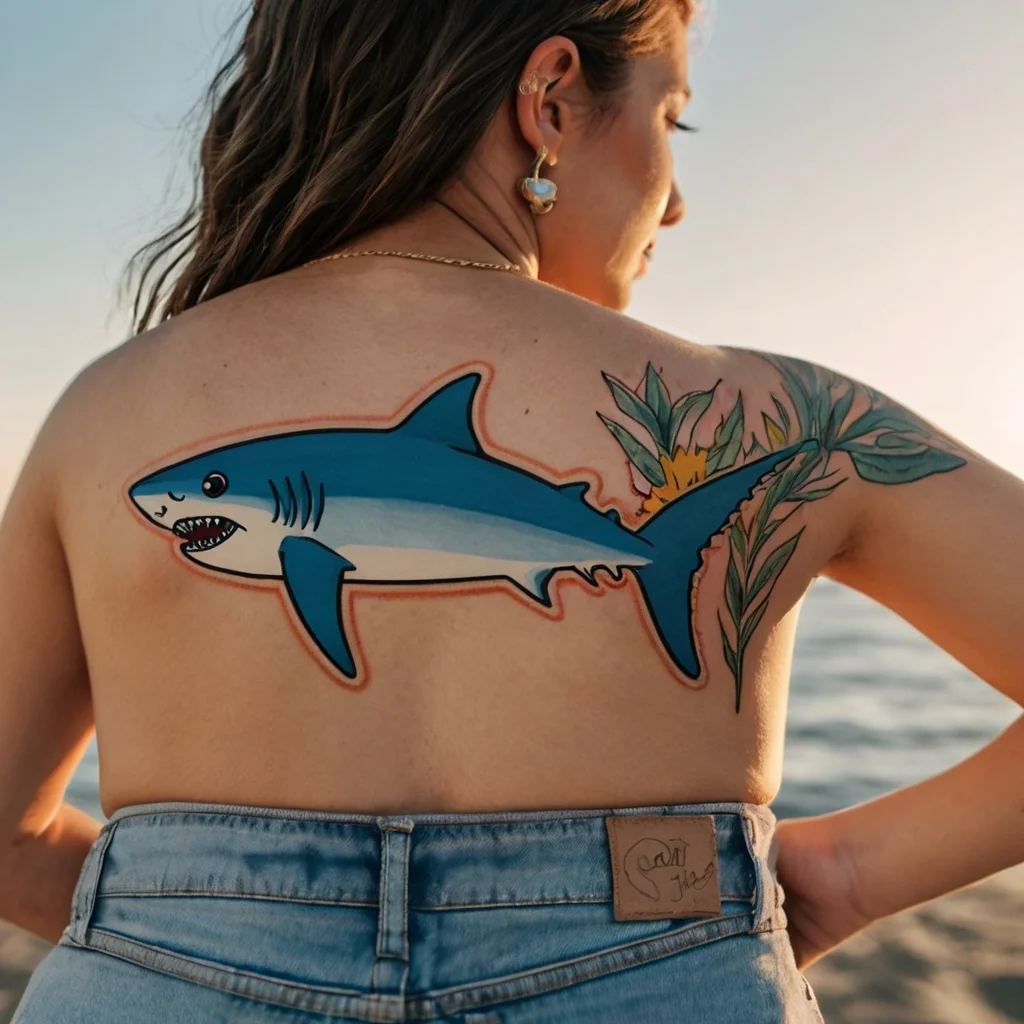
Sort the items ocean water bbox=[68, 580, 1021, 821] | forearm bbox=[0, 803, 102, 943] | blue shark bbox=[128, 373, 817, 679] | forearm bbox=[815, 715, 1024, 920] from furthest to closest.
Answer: ocean water bbox=[68, 580, 1021, 821] < forearm bbox=[0, 803, 102, 943] < forearm bbox=[815, 715, 1024, 920] < blue shark bbox=[128, 373, 817, 679]

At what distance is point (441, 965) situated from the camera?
1.15 meters

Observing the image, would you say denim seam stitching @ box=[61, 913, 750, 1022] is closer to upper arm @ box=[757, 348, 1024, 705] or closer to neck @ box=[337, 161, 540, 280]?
upper arm @ box=[757, 348, 1024, 705]

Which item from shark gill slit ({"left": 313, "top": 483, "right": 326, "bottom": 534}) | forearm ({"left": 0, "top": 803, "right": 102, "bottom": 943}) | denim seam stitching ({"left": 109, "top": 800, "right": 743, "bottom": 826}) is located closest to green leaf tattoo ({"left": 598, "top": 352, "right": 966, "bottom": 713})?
denim seam stitching ({"left": 109, "top": 800, "right": 743, "bottom": 826})

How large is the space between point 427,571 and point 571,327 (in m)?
0.42

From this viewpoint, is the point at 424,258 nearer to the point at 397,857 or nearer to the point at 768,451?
the point at 768,451

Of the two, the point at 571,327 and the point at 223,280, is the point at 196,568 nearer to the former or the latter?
the point at 571,327

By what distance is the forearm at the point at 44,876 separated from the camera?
1.83 m

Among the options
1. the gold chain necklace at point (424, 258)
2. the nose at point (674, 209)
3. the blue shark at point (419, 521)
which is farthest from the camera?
the nose at point (674, 209)

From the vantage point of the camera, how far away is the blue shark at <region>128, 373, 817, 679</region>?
133cm

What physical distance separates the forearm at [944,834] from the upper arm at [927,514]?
0.26m

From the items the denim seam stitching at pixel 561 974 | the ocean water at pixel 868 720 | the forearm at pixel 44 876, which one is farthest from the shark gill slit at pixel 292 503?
the ocean water at pixel 868 720

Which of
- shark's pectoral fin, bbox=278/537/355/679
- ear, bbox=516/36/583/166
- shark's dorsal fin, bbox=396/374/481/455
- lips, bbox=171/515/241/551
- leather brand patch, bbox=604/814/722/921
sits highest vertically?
ear, bbox=516/36/583/166

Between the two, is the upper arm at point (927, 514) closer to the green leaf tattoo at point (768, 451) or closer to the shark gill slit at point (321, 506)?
the green leaf tattoo at point (768, 451)

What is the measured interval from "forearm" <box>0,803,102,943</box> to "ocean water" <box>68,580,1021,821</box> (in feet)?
8.54
